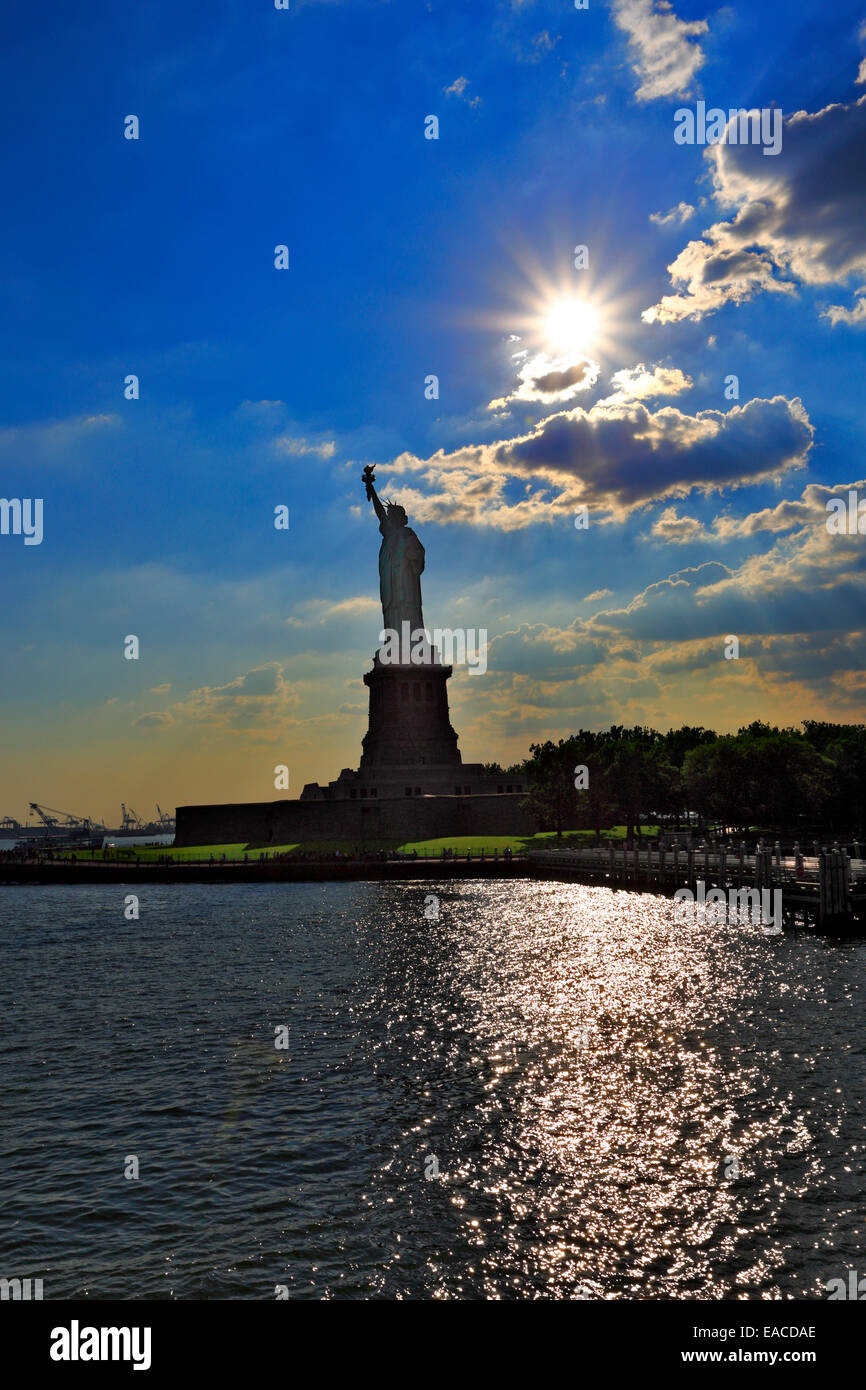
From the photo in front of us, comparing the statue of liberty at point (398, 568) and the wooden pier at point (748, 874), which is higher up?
the statue of liberty at point (398, 568)

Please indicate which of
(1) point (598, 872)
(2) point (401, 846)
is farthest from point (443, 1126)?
(2) point (401, 846)

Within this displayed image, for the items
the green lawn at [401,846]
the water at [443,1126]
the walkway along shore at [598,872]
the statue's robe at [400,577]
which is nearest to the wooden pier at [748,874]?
the walkway along shore at [598,872]

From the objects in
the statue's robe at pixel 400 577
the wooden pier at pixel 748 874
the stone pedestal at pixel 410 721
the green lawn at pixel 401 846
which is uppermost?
the statue's robe at pixel 400 577

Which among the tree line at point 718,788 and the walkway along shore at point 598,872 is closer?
the walkway along shore at point 598,872

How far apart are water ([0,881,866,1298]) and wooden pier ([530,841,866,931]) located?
335 cm

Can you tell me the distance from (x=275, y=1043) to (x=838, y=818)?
98275 mm

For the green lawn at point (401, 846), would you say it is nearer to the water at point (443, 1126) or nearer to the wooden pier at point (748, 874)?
the wooden pier at point (748, 874)

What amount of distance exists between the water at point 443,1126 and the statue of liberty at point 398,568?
277 feet

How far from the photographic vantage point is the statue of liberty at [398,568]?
124 meters

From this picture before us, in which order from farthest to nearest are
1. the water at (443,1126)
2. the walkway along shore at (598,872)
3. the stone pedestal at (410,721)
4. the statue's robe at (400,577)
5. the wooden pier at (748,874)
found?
the statue's robe at (400,577), the stone pedestal at (410,721), the walkway along shore at (598,872), the wooden pier at (748,874), the water at (443,1126)

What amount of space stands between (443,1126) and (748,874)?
39380 millimetres

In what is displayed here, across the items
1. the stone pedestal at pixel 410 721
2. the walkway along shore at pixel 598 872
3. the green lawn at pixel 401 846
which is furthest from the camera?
the stone pedestal at pixel 410 721

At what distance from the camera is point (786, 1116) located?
20.7 meters
